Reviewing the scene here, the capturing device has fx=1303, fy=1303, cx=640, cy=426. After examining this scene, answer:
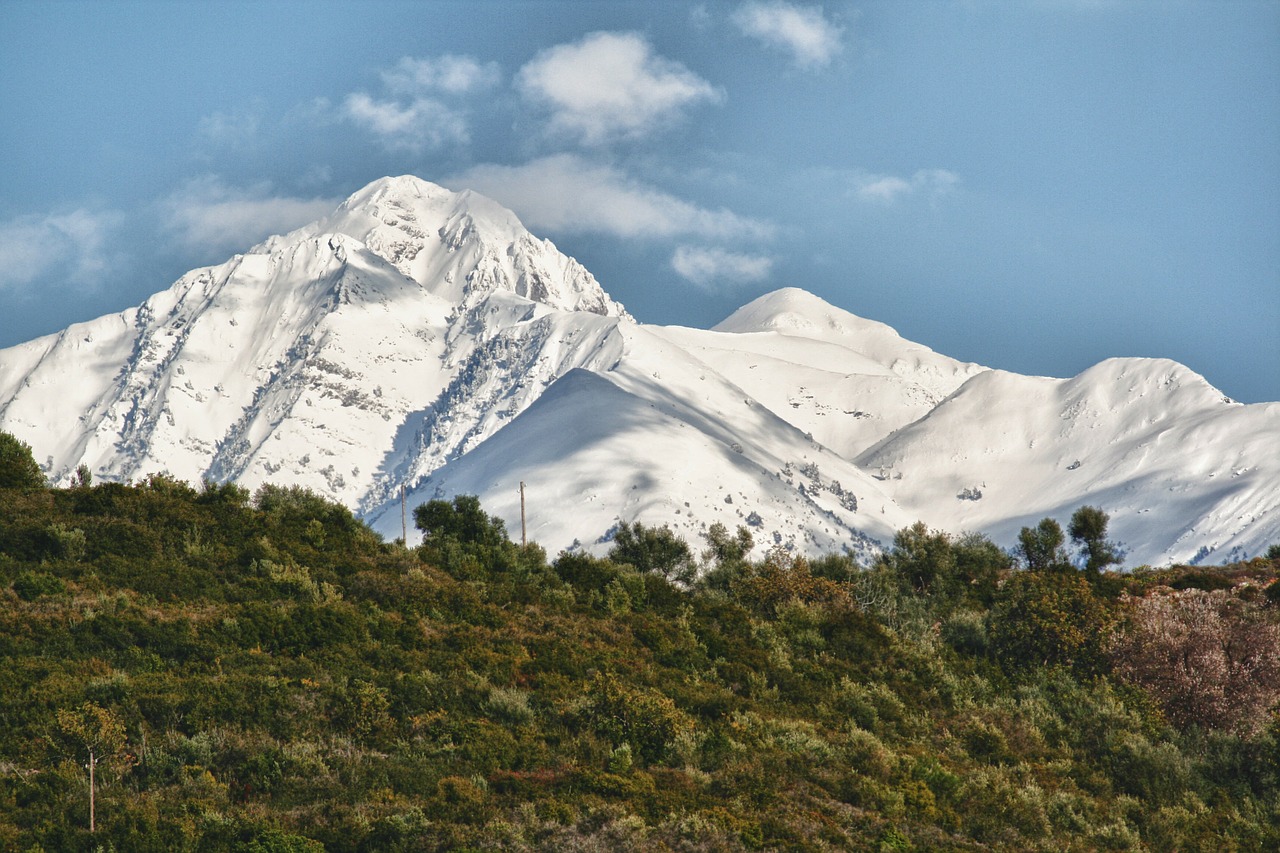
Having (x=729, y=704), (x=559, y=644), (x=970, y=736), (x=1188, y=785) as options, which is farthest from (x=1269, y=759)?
(x=559, y=644)

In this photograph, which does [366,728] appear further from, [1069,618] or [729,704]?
[1069,618]

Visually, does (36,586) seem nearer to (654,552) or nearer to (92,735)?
(92,735)

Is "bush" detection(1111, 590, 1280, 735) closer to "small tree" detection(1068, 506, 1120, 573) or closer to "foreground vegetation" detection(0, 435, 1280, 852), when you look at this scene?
"foreground vegetation" detection(0, 435, 1280, 852)

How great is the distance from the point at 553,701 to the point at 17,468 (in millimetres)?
35301

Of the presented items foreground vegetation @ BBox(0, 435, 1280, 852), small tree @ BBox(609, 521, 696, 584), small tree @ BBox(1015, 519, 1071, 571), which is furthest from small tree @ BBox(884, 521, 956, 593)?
small tree @ BBox(1015, 519, 1071, 571)

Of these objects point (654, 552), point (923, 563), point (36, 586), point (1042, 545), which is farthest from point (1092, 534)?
point (36, 586)

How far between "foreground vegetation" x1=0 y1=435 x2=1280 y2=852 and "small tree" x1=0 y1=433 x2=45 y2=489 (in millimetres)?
552

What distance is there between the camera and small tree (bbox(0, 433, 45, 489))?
62719mm

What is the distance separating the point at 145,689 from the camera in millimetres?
39031

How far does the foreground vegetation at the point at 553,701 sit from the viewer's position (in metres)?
34.6

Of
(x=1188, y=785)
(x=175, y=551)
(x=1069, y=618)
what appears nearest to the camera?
(x=1188, y=785)

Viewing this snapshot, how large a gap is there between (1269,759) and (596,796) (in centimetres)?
2643

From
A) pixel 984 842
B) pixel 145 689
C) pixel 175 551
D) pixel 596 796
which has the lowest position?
pixel 984 842

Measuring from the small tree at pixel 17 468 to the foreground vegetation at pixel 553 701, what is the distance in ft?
1.81
